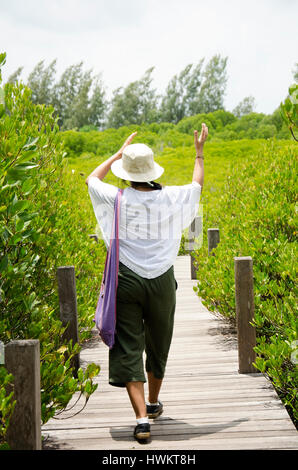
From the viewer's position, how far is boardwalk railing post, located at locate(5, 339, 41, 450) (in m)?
2.67

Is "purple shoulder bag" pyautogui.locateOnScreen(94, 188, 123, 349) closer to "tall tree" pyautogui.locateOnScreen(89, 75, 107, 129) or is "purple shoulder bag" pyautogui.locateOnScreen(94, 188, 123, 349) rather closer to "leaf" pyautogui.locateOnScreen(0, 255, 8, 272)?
"leaf" pyautogui.locateOnScreen(0, 255, 8, 272)

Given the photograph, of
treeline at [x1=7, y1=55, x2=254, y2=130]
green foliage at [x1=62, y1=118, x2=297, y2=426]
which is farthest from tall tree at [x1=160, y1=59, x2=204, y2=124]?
green foliage at [x1=62, y1=118, x2=297, y2=426]

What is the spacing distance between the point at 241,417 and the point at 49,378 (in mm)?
1418

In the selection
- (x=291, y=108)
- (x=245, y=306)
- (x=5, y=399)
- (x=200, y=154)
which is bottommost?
(x=245, y=306)

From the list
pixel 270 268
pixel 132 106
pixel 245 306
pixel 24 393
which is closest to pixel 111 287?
pixel 24 393

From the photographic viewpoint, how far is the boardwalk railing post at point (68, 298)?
4.76 m

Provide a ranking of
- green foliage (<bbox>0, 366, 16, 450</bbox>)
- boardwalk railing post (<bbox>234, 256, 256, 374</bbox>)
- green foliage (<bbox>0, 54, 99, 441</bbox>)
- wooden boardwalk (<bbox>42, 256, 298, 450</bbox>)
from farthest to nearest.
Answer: boardwalk railing post (<bbox>234, 256, 256, 374</bbox>)
wooden boardwalk (<bbox>42, 256, 298, 450</bbox>)
green foliage (<bbox>0, 54, 99, 441</bbox>)
green foliage (<bbox>0, 366, 16, 450</bbox>)

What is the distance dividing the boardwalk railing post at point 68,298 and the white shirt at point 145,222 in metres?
1.27

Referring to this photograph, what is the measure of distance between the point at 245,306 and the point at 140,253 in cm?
→ 157

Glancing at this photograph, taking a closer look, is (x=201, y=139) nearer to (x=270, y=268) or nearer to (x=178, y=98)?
(x=270, y=268)

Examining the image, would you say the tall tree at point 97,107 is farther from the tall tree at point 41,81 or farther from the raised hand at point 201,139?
the raised hand at point 201,139

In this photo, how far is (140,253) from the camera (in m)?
3.53

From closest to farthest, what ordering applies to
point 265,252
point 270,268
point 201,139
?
1. point 201,139
2. point 270,268
3. point 265,252

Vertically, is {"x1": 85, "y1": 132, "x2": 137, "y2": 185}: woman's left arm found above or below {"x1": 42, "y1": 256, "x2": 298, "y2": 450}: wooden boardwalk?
above
